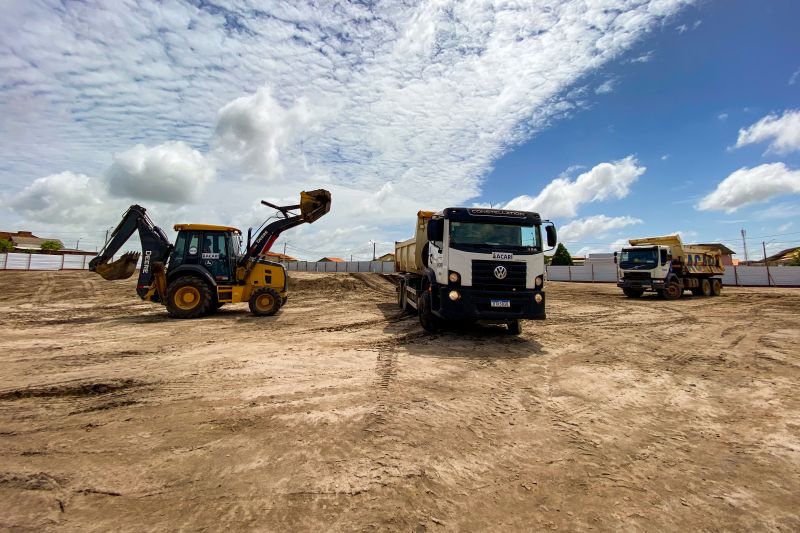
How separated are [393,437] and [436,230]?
596cm

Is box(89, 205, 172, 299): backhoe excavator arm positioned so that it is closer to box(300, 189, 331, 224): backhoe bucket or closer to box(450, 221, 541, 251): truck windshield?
box(300, 189, 331, 224): backhoe bucket

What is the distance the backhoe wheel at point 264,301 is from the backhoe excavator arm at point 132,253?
305cm

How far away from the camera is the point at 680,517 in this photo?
8.59 feet

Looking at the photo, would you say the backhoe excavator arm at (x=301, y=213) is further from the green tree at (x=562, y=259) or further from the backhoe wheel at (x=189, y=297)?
the green tree at (x=562, y=259)

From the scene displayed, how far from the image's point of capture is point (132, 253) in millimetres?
12828

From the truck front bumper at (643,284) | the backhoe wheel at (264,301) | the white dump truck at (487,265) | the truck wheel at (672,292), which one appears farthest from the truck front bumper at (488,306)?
the truck wheel at (672,292)

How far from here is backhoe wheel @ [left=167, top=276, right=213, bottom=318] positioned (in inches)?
468

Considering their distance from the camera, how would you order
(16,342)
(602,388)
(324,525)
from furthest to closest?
1. (16,342)
2. (602,388)
3. (324,525)

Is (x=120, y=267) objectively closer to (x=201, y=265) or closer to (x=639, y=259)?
(x=201, y=265)

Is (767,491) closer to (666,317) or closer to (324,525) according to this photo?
(324,525)

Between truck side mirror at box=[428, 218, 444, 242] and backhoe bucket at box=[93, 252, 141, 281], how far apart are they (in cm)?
1006

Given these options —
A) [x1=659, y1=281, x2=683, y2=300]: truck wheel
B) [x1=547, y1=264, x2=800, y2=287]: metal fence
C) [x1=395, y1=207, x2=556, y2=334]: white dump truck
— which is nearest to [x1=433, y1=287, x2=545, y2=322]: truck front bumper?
[x1=395, y1=207, x2=556, y2=334]: white dump truck

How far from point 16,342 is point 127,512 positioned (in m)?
8.31

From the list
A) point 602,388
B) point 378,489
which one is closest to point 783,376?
point 602,388
